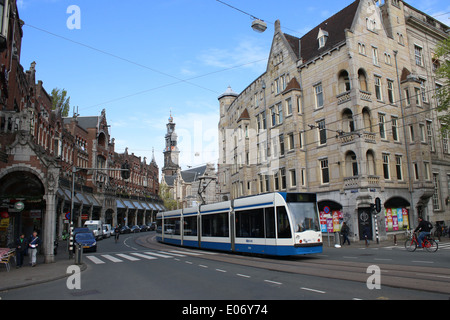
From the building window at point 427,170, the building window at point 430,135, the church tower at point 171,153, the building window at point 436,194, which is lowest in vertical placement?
the building window at point 436,194

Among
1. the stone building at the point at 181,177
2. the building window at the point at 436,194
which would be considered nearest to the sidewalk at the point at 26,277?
the building window at the point at 436,194

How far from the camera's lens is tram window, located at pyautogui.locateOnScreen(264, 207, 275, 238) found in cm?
1612

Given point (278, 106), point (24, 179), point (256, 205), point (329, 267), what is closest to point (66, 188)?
point (24, 179)

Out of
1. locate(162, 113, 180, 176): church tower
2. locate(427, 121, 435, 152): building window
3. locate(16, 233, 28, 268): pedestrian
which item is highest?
locate(162, 113, 180, 176): church tower

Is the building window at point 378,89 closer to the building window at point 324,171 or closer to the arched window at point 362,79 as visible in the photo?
the arched window at point 362,79

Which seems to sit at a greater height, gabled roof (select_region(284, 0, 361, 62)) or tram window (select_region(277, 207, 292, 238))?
gabled roof (select_region(284, 0, 361, 62))

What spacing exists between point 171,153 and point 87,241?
407 feet

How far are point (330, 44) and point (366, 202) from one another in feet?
46.6

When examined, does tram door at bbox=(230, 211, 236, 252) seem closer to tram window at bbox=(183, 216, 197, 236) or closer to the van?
tram window at bbox=(183, 216, 197, 236)

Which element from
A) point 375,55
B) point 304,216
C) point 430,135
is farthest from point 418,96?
point 304,216

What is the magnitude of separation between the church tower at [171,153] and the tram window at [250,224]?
128 m

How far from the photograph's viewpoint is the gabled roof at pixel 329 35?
3030 centimetres

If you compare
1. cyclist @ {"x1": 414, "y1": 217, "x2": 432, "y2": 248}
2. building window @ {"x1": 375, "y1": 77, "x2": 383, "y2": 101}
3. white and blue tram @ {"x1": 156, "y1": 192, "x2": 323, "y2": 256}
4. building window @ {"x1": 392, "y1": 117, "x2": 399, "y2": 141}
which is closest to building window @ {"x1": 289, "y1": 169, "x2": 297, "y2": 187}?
building window @ {"x1": 392, "y1": 117, "x2": 399, "y2": 141}
